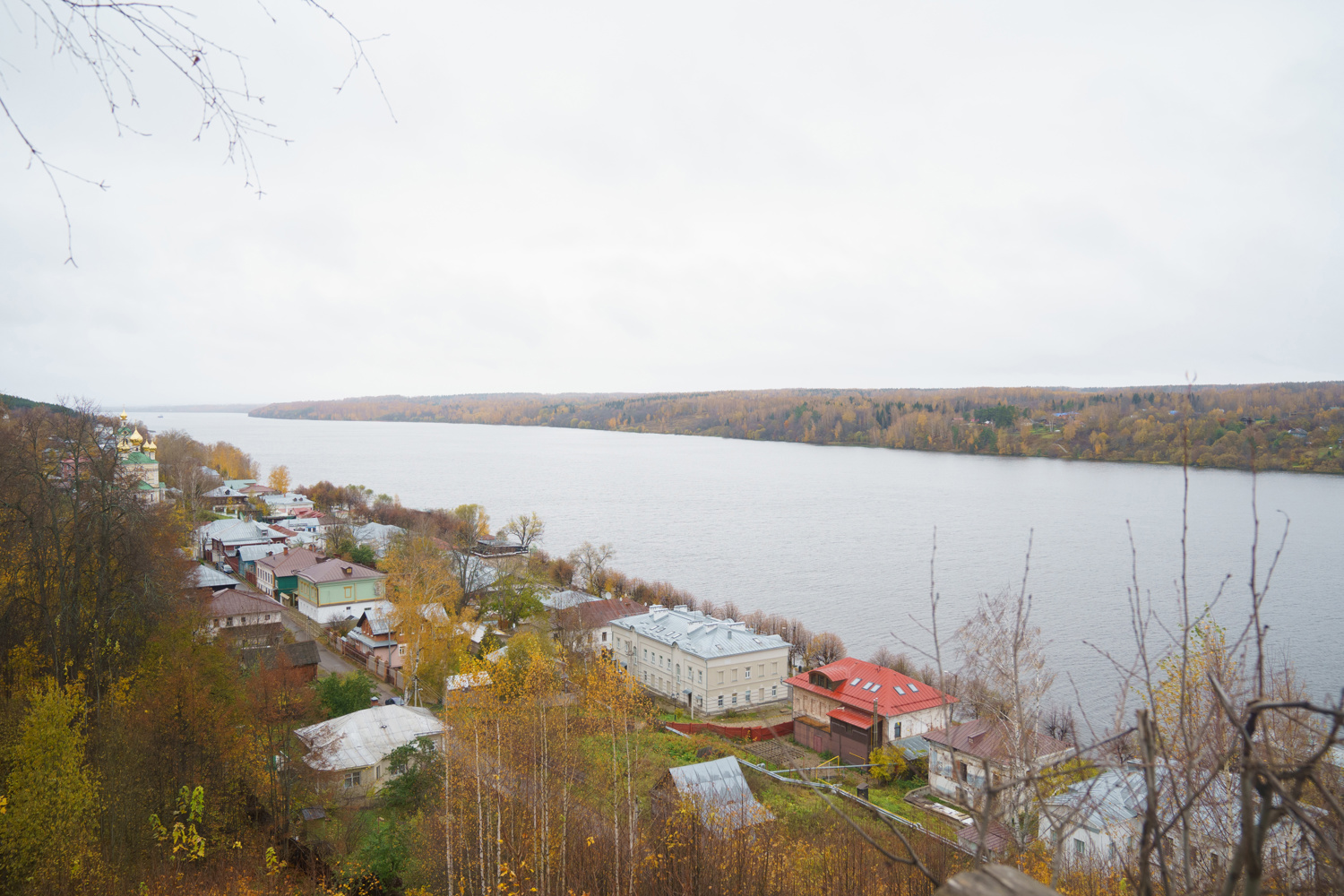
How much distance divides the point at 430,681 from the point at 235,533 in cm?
2103

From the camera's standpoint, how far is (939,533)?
38469mm

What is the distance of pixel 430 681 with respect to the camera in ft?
65.8

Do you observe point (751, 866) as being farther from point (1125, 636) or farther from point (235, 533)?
point (235, 533)

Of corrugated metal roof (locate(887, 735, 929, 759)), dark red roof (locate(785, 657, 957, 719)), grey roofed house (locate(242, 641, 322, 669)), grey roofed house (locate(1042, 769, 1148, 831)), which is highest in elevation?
grey roofed house (locate(1042, 769, 1148, 831))

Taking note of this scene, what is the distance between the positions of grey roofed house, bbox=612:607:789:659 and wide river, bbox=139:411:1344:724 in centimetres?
420

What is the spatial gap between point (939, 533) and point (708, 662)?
828 inches

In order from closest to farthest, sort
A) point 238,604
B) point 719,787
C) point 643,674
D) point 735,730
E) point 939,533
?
point 719,787 < point 735,730 < point 238,604 < point 643,674 < point 939,533

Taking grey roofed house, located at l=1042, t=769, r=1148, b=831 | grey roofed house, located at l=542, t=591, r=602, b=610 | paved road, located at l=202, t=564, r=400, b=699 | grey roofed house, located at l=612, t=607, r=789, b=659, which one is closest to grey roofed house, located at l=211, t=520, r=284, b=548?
paved road, located at l=202, t=564, r=400, b=699

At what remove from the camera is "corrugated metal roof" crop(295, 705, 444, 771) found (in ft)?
44.5

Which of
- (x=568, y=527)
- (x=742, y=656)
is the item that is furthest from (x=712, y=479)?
(x=742, y=656)

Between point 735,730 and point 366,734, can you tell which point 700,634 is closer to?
point 735,730

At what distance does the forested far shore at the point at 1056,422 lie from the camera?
5378 centimetres

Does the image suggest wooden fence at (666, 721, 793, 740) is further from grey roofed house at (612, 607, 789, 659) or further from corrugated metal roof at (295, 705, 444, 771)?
corrugated metal roof at (295, 705, 444, 771)

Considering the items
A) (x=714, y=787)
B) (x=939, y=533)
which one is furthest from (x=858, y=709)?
(x=939, y=533)
